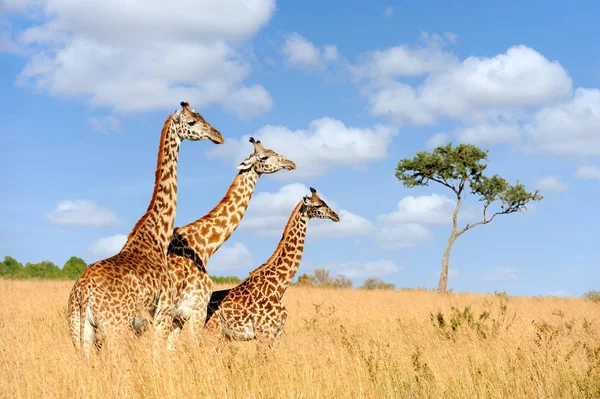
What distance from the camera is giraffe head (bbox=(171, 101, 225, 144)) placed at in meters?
9.16

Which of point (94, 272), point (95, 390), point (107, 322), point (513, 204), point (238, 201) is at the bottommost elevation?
point (95, 390)

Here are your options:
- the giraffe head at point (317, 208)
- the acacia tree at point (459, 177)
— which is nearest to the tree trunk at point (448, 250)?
the acacia tree at point (459, 177)

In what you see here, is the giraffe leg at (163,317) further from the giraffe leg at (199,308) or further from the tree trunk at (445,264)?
the tree trunk at (445,264)

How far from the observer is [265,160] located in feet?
32.5

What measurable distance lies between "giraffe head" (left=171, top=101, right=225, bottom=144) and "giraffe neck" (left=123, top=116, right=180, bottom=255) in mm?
107

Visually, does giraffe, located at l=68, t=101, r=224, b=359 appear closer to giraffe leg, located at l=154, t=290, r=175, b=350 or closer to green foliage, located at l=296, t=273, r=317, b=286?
giraffe leg, located at l=154, t=290, r=175, b=350

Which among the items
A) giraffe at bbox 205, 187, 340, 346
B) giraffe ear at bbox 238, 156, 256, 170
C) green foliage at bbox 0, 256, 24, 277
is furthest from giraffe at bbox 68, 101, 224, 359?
green foliage at bbox 0, 256, 24, 277

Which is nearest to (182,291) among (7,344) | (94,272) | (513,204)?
(94,272)

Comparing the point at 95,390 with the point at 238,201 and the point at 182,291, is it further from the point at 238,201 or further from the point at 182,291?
the point at 238,201

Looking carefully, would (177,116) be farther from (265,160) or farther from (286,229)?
(286,229)

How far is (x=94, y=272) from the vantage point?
716 centimetres

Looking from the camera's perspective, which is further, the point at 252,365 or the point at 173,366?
the point at 252,365

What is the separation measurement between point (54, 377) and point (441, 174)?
33.6 m

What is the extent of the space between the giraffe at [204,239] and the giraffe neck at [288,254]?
0.83m
